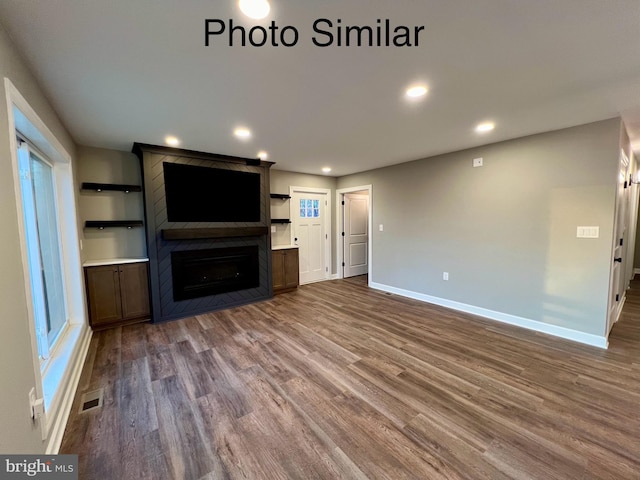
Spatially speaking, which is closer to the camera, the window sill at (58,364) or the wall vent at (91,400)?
the window sill at (58,364)

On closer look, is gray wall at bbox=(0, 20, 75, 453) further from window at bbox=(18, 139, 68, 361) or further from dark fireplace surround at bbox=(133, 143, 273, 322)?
dark fireplace surround at bbox=(133, 143, 273, 322)

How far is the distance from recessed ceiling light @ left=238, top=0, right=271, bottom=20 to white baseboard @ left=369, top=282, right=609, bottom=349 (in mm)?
4084

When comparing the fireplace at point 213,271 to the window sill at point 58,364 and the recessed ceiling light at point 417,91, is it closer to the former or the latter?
the window sill at point 58,364

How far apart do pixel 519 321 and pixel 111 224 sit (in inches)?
220

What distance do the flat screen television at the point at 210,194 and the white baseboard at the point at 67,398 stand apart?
1770 mm

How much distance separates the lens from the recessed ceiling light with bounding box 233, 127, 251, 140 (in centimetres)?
286

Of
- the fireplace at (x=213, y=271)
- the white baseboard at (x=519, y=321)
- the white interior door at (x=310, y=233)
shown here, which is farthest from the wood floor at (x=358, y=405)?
the white interior door at (x=310, y=233)

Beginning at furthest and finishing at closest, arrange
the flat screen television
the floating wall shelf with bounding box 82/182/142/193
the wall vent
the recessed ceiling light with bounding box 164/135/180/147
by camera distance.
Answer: the flat screen television < the floating wall shelf with bounding box 82/182/142/193 < the recessed ceiling light with bounding box 164/135/180/147 < the wall vent

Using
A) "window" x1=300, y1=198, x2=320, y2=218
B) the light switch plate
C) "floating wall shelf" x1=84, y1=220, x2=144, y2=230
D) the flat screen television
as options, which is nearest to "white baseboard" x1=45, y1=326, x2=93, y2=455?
"floating wall shelf" x1=84, y1=220, x2=144, y2=230

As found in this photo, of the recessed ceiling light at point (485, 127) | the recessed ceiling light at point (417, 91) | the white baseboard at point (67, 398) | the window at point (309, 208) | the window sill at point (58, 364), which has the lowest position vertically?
the white baseboard at point (67, 398)

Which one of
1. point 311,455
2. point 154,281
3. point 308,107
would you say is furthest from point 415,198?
point 154,281

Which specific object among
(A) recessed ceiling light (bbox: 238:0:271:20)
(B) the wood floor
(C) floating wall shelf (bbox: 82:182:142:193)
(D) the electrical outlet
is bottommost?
(B) the wood floor

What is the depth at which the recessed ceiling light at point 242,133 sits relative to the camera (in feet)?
9.39

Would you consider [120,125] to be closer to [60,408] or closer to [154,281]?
[154,281]
